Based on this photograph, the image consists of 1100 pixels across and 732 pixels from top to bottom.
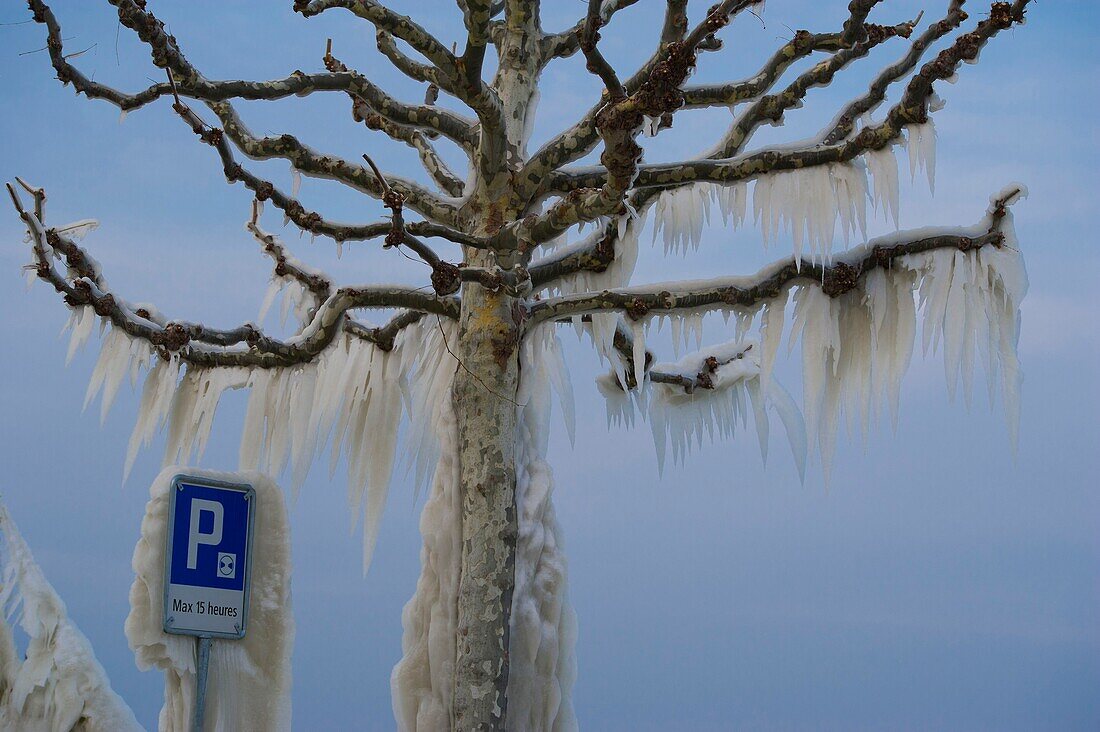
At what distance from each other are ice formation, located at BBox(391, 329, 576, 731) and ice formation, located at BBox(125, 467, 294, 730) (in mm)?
750

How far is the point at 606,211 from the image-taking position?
5.09m

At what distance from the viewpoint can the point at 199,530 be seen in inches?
186

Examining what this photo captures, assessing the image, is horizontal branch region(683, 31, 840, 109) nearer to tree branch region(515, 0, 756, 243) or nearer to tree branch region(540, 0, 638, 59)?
tree branch region(540, 0, 638, 59)

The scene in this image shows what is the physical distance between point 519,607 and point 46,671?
212cm

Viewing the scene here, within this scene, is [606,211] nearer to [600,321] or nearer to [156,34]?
[600,321]

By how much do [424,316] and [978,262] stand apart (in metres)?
2.81

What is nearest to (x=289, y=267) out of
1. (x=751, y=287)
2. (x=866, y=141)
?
(x=751, y=287)

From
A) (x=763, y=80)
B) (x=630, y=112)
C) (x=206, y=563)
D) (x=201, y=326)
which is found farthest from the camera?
(x=763, y=80)

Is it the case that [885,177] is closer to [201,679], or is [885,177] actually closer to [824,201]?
[824,201]

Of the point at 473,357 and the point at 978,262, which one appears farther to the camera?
the point at 473,357

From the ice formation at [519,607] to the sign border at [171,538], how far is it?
1067 millimetres

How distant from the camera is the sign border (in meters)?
4.51

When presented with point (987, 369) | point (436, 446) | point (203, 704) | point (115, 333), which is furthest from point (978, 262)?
point (115, 333)

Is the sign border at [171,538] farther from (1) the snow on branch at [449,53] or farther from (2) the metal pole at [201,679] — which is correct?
(1) the snow on branch at [449,53]
